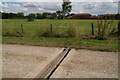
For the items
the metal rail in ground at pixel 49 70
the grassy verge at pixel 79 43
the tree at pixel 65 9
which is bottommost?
the metal rail in ground at pixel 49 70

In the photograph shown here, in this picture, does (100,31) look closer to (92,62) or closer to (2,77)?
(92,62)

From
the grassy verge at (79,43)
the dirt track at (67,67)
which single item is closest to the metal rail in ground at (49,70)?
the dirt track at (67,67)

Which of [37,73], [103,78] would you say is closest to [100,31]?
[103,78]

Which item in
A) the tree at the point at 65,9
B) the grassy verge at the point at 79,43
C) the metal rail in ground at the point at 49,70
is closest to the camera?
the metal rail in ground at the point at 49,70

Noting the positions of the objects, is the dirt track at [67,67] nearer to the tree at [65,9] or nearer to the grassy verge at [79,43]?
the grassy verge at [79,43]

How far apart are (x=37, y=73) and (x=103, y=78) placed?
1589 millimetres

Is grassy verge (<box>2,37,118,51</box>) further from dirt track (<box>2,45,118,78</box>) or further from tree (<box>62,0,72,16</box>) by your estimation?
tree (<box>62,0,72,16</box>)

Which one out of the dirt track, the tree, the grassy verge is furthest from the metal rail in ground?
the tree

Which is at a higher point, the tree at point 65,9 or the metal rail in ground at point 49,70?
the tree at point 65,9

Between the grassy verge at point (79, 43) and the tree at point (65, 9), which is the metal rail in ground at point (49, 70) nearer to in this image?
the grassy verge at point (79, 43)

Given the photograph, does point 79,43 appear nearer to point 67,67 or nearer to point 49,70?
point 67,67

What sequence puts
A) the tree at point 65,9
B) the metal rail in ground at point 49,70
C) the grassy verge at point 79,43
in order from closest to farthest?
the metal rail in ground at point 49,70 → the grassy verge at point 79,43 → the tree at point 65,9

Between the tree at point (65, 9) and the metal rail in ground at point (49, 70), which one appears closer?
the metal rail in ground at point (49, 70)

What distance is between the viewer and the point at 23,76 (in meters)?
2.81
